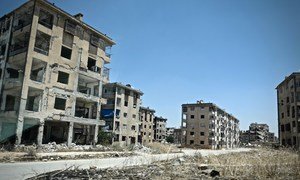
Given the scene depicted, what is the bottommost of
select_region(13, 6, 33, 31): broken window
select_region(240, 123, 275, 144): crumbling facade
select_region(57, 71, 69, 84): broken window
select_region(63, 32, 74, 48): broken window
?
select_region(240, 123, 275, 144): crumbling facade

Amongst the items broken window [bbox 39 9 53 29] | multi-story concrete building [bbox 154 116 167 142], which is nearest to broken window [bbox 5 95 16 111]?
broken window [bbox 39 9 53 29]

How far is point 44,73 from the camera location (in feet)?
89.7

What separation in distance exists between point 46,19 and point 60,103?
10387 mm

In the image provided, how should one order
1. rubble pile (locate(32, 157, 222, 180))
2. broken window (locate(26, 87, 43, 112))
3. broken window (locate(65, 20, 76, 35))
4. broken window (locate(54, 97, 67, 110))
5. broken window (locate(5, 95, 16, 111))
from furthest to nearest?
1. broken window (locate(65, 20, 76, 35))
2. broken window (locate(54, 97, 67, 110))
3. broken window (locate(5, 95, 16, 111))
4. broken window (locate(26, 87, 43, 112))
5. rubble pile (locate(32, 157, 222, 180))

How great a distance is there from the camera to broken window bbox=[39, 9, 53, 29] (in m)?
28.4

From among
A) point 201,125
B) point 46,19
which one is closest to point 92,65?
point 46,19

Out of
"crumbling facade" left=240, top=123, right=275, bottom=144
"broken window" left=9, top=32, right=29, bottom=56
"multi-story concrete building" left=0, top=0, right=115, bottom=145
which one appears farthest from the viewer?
"crumbling facade" left=240, top=123, right=275, bottom=144

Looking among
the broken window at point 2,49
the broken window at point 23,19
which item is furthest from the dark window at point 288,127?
the broken window at point 2,49

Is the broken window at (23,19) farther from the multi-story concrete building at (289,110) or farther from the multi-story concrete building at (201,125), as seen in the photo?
the multi-story concrete building at (201,125)

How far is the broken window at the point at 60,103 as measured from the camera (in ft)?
95.7

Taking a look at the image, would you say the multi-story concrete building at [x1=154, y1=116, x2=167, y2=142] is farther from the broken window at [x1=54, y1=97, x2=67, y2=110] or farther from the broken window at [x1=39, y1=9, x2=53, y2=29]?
the broken window at [x1=39, y1=9, x2=53, y2=29]

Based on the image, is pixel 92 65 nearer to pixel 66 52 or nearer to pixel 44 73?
pixel 66 52

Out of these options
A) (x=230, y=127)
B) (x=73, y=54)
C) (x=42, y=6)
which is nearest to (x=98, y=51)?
(x=73, y=54)

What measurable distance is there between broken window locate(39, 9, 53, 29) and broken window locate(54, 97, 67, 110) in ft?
28.6
